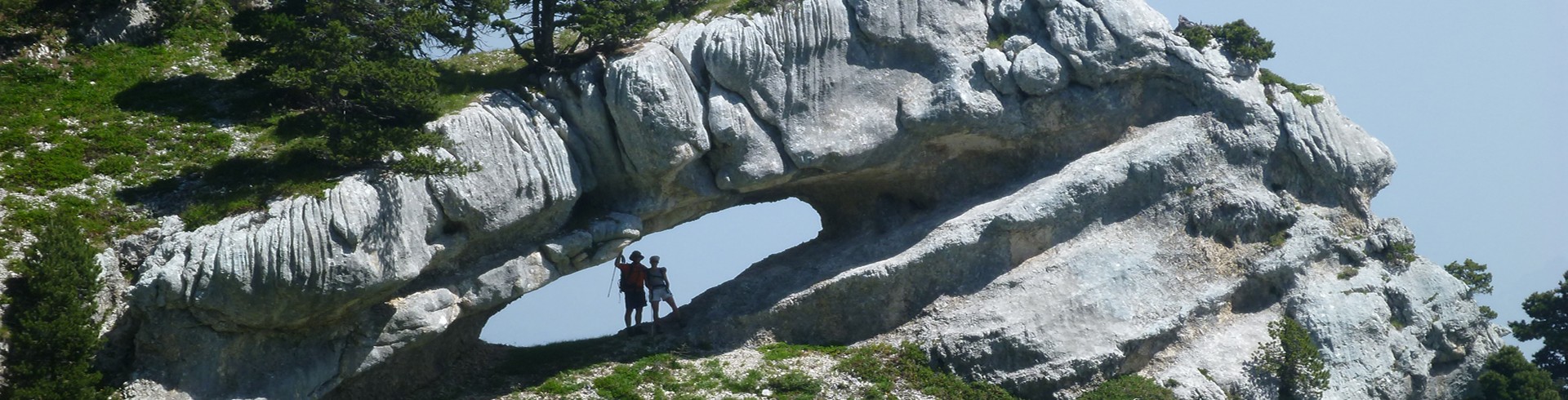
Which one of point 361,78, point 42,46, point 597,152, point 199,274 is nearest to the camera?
point 199,274

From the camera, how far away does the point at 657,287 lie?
32.7 meters

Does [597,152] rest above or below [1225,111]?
below

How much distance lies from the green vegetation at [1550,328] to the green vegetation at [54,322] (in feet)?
109

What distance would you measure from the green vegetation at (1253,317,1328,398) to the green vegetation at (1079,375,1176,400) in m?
2.68

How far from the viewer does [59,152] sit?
1117 inches

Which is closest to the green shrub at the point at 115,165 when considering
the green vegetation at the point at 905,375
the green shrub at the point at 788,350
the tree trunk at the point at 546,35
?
the tree trunk at the point at 546,35

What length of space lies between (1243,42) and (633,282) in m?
16.4

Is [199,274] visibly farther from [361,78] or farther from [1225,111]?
[1225,111]

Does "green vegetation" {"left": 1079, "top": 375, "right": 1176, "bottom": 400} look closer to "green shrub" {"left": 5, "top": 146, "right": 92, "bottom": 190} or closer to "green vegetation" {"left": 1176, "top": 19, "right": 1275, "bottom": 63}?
"green vegetation" {"left": 1176, "top": 19, "right": 1275, "bottom": 63}

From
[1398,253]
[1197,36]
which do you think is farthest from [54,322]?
[1398,253]

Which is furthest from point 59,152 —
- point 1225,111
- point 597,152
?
point 1225,111

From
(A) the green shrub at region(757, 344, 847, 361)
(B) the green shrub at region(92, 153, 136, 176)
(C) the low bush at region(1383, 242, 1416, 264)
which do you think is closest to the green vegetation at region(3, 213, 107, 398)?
(B) the green shrub at region(92, 153, 136, 176)

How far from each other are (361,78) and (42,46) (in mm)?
10012

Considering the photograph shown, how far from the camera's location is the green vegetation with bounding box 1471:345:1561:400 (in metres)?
32.8
